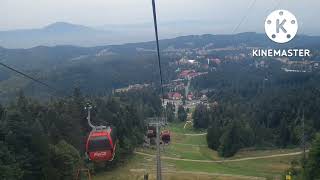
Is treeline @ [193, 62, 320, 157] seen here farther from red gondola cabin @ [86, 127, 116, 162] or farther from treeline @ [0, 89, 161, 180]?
red gondola cabin @ [86, 127, 116, 162]

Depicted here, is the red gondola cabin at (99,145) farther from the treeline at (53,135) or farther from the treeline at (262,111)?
the treeline at (262,111)

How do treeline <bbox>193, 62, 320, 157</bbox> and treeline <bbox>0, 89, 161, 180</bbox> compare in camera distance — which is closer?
treeline <bbox>0, 89, 161, 180</bbox>

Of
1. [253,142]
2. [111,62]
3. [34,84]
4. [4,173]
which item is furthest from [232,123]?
[111,62]

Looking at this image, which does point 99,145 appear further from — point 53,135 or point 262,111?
point 262,111

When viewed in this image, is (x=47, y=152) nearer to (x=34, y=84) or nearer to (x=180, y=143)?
(x=180, y=143)

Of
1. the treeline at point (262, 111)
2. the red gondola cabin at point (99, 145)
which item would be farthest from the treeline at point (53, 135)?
the red gondola cabin at point (99, 145)

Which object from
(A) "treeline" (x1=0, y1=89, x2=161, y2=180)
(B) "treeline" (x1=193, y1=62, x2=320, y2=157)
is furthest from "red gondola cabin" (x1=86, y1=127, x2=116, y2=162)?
(B) "treeline" (x1=193, y1=62, x2=320, y2=157)
